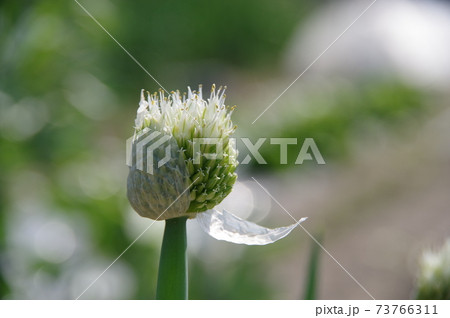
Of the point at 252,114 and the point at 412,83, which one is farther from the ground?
the point at 412,83

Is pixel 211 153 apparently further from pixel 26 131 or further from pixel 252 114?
pixel 252 114

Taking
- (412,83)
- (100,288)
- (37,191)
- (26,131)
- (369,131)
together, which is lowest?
(100,288)

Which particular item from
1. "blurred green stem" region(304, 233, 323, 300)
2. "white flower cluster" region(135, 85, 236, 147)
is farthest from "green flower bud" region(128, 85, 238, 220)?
"blurred green stem" region(304, 233, 323, 300)

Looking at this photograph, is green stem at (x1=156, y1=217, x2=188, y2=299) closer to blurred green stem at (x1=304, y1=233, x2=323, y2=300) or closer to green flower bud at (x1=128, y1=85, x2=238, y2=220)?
green flower bud at (x1=128, y1=85, x2=238, y2=220)

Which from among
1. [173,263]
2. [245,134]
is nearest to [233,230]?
[173,263]

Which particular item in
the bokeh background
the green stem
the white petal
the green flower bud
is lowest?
the green stem

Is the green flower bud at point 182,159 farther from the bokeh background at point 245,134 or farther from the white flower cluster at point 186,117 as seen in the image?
the bokeh background at point 245,134

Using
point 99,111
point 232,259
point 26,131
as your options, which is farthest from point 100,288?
point 99,111
